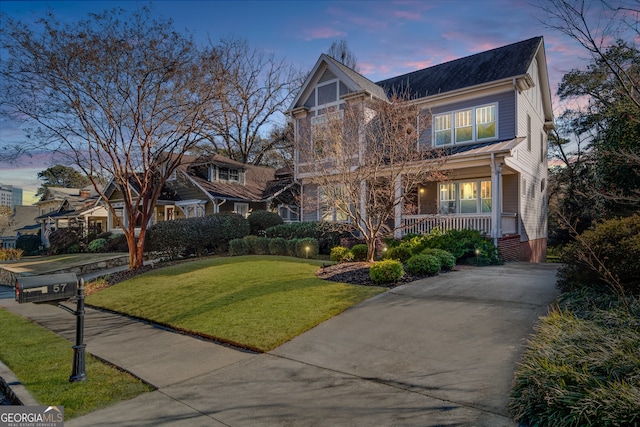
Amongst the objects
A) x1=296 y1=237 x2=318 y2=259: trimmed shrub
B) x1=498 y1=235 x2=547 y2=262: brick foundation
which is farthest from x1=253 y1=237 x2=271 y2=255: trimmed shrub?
x1=498 y1=235 x2=547 y2=262: brick foundation

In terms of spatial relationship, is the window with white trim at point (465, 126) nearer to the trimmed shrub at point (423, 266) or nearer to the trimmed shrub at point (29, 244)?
the trimmed shrub at point (423, 266)

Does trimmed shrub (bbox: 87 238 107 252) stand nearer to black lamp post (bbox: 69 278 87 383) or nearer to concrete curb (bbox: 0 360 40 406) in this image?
concrete curb (bbox: 0 360 40 406)

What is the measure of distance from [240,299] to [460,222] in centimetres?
961

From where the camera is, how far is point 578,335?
435cm

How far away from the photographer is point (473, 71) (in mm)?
16781

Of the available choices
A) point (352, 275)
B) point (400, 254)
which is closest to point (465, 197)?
point (400, 254)

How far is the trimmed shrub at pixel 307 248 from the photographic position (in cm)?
1510

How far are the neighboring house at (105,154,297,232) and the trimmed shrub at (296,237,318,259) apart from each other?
10950 millimetres

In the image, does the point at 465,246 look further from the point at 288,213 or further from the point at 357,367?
the point at 288,213

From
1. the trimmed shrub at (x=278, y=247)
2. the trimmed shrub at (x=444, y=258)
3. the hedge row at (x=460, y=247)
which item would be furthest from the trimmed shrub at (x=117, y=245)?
the trimmed shrub at (x=444, y=258)

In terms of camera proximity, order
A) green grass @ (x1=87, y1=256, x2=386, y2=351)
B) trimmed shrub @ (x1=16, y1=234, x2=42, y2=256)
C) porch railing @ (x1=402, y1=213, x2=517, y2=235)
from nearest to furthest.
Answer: green grass @ (x1=87, y1=256, x2=386, y2=351), porch railing @ (x1=402, y1=213, x2=517, y2=235), trimmed shrub @ (x1=16, y1=234, x2=42, y2=256)

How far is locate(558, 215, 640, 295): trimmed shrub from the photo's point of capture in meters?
5.77

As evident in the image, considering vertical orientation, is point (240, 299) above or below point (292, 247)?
below

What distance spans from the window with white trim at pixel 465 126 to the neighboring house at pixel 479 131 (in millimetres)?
39
